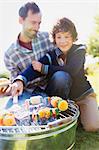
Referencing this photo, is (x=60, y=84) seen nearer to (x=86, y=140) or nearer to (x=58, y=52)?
(x=58, y=52)

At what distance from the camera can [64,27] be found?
1189 mm

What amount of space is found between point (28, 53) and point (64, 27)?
A: 17 centimetres

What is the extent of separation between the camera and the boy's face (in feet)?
3.94

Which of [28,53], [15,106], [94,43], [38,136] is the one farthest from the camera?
[94,43]

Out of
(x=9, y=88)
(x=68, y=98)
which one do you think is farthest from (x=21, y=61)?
(x=68, y=98)

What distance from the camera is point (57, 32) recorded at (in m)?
1.20

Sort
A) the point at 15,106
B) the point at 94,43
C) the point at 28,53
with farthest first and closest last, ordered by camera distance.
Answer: the point at 94,43, the point at 28,53, the point at 15,106

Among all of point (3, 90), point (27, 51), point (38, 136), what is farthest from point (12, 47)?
point (38, 136)

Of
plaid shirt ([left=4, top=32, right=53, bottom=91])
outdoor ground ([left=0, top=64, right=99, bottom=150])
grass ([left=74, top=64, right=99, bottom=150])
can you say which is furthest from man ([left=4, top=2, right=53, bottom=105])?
grass ([left=74, top=64, right=99, bottom=150])

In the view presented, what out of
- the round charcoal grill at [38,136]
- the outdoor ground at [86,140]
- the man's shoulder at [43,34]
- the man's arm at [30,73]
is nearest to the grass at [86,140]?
the outdoor ground at [86,140]

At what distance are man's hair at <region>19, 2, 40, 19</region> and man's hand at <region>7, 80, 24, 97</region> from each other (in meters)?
0.24

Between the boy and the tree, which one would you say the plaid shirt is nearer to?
the boy

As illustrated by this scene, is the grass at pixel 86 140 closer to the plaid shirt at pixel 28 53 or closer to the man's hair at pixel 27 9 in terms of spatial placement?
the plaid shirt at pixel 28 53

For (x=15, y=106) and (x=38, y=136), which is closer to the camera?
(x=38, y=136)
